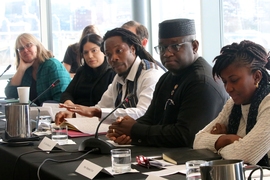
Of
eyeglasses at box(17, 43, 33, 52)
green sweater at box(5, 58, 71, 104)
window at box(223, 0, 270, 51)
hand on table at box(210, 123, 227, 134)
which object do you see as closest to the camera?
hand on table at box(210, 123, 227, 134)

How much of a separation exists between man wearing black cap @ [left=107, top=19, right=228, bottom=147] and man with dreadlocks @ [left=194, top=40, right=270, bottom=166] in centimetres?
19

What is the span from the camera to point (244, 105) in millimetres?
2080

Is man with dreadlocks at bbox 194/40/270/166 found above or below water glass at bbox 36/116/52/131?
above

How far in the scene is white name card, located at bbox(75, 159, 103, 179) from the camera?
5.59ft

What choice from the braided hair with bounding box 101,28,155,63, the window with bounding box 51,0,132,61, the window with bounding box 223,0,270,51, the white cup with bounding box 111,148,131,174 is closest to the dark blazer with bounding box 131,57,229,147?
the white cup with bounding box 111,148,131,174

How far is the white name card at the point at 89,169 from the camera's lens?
5.59ft

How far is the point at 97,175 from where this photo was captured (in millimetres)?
1729

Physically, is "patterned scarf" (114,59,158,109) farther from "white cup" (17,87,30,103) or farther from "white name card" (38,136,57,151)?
"white name card" (38,136,57,151)

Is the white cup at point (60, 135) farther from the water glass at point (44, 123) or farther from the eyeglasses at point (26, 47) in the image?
the eyeglasses at point (26, 47)

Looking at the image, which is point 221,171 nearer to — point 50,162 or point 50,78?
point 50,162

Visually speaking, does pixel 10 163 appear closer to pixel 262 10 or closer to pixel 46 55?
pixel 46 55

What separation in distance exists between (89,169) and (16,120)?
3.20 ft

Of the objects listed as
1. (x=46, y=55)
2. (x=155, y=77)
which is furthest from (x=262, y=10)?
(x=155, y=77)

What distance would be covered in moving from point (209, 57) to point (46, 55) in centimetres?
223
